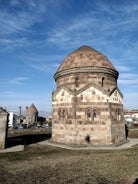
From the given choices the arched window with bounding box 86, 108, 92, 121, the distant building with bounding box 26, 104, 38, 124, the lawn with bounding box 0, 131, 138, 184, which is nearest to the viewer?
the lawn with bounding box 0, 131, 138, 184

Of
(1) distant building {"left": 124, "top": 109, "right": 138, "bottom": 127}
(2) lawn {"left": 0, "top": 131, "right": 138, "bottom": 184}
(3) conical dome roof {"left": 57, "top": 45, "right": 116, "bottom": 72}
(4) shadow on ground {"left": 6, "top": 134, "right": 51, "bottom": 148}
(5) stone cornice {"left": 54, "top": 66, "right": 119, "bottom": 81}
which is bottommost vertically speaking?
(4) shadow on ground {"left": 6, "top": 134, "right": 51, "bottom": 148}

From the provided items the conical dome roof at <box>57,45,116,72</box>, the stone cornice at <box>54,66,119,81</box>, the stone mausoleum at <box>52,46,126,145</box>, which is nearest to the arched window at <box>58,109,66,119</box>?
the stone mausoleum at <box>52,46,126,145</box>

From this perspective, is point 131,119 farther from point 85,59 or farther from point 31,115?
point 85,59

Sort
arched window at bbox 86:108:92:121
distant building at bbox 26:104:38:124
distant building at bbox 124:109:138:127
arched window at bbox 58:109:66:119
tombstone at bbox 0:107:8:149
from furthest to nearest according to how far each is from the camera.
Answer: distant building at bbox 26:104:38:124, distant building at bbox 124:109:138:127, arched window at bbox 58:109:66:119, arched window at bbox 86:108:92:121, tombstone at bbox 0:107:8:149

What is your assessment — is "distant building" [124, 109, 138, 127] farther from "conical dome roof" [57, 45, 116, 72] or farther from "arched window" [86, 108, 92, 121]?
"arched window" [86, 108, 92, 121]

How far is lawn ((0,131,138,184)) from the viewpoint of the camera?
8.62 metres

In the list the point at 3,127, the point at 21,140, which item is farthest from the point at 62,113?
the point at 21,140

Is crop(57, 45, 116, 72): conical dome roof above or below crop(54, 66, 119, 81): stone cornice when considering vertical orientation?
above

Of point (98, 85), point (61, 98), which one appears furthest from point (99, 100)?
point (61, 98)

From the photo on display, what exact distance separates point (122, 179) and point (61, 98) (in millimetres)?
12516

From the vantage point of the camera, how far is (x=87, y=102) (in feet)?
61.4

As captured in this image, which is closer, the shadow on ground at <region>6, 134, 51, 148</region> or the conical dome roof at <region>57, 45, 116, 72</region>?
the shadow on ground at <region>6, 134, 51, 148</region>

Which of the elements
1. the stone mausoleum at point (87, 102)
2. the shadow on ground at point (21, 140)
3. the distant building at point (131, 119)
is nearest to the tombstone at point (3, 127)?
the shadow on ground at point (21, 140)

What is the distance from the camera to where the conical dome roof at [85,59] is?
20453 mm
